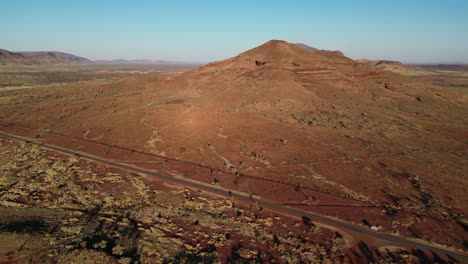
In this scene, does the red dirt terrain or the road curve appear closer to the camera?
the road curve

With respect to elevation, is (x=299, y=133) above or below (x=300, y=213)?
above

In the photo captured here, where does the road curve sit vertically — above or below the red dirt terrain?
below

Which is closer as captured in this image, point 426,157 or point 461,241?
point 461,241

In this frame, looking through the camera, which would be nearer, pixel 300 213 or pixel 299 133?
pixel 300 213

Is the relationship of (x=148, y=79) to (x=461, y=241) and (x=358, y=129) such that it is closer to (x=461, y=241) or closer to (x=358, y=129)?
(x=358, y=129)

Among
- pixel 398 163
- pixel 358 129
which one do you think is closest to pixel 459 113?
pixel 358 129

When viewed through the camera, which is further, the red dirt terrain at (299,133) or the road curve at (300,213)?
the red dirt terrain at (299,133)

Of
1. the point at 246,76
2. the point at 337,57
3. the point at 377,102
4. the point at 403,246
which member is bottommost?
the point at 403,246

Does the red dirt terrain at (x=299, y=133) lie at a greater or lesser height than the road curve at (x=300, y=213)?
greater
